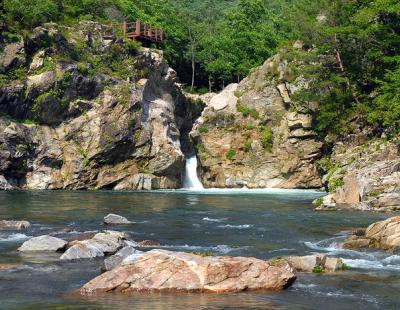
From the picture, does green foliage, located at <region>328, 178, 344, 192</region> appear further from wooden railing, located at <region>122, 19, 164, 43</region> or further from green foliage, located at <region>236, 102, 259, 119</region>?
wooden railing, located at <region>122, 19, 164, 43</region>

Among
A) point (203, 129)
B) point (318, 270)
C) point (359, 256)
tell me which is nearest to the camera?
point (318, 270)

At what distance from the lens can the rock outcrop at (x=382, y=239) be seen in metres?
20.0

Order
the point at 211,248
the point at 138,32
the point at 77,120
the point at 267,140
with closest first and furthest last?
the point at 211,248 → the point at 77,120 → the point at 267,140 → the point at 138,32

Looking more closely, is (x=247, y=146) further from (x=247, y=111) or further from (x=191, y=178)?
(x=191, y=178)

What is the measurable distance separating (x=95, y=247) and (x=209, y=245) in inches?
171

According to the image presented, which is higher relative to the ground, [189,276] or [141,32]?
[141,32]

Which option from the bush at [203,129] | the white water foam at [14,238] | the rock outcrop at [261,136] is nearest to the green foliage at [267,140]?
the rock outcrop at [261,136]

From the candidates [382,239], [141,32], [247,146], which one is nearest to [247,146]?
[247,146]

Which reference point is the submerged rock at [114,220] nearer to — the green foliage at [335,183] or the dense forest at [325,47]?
the green foliage at [335,183]

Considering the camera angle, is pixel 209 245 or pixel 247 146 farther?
pixel 247 146

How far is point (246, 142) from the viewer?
62.1 metres

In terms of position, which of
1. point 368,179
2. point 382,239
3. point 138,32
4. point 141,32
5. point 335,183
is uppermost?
point 141,32

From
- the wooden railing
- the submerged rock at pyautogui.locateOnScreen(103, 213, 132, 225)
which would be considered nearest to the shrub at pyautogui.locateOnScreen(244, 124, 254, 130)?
the wooden railing

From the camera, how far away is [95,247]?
61.0 feet
